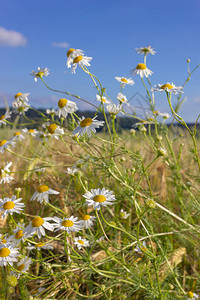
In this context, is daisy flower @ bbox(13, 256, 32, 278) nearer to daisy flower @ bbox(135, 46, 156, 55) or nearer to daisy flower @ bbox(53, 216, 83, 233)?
daisy flower @ bbox(53, 216, 83, 233)

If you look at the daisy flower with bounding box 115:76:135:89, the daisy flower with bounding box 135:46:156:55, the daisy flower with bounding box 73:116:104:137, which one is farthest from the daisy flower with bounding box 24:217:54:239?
the daisy flower with bounding box 135:46:156:55

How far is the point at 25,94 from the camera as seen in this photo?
85.8 inches

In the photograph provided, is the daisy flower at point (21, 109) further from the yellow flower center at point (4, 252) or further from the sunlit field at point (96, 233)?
the yellow flower center at point (4, 252)

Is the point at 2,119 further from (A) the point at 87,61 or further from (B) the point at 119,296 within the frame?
(B) the point at 119,296

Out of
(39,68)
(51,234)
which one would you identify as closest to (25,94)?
(39,68)

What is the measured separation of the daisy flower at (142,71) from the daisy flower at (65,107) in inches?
23.1

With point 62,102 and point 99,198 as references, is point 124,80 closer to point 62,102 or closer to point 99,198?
point 62,102

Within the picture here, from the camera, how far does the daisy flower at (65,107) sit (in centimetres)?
140

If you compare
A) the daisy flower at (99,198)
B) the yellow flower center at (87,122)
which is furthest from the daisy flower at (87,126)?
the daisy flower at (99,198)

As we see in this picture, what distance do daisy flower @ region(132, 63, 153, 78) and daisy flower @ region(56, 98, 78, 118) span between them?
1.93 feet

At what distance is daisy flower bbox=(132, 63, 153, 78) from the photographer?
1842mm

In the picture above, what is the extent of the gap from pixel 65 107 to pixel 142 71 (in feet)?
2.17

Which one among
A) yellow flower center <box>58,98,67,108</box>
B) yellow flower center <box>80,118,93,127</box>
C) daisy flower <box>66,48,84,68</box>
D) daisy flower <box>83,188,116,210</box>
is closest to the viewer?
daisy flower <box>83,188,116,210</box>

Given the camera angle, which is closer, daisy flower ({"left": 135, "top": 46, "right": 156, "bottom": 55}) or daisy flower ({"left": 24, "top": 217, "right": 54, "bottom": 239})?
daisy flower ({"left": 24, "top": 217, "right": 54, "bottom": 239})
